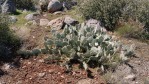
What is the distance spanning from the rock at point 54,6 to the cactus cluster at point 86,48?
312cm

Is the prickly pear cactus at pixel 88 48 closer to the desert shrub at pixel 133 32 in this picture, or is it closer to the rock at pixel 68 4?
the desert shrub at pixel 133 32

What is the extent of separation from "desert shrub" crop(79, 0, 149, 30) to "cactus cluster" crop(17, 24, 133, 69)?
1340mm

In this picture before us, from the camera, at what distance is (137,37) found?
7848mm

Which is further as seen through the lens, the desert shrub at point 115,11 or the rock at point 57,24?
the desert shrub at point 115,11

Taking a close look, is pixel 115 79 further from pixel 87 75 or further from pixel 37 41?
pixel 37 41

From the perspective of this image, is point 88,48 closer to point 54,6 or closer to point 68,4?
point 54,6

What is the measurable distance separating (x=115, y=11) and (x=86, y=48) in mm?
2105

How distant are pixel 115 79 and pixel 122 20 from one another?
2717 mm

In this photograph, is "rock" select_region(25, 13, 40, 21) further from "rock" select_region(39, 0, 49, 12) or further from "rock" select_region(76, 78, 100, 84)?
"rock" select_region(76, 78, 100, 84)

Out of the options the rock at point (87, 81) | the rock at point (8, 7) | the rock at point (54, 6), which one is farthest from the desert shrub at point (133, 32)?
the rock at point (8, 7)

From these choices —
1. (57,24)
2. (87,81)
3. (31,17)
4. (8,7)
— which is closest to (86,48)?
(87,81)

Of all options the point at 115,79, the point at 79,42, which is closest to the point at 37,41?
the point at 79,42

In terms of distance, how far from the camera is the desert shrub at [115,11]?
8047 millimetres

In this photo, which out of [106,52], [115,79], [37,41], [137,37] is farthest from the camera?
[137,37]
